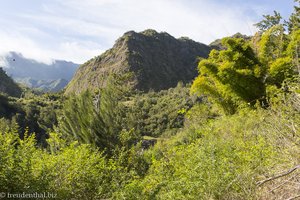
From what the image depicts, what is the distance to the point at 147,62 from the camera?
3398 inches

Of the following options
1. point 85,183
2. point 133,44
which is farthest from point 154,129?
point 133,44

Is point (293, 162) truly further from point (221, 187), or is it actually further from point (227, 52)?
point (227, 52)

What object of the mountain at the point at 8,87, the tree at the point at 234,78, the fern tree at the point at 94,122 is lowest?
the mountain at the point at 8,87

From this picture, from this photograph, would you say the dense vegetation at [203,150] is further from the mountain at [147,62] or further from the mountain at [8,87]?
the mountain at [8,87]

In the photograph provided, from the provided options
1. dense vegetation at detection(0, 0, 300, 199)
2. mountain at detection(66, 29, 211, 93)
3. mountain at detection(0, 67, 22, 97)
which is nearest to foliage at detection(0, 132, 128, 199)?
dense vegetation at detection(0, 0, 300, 199)

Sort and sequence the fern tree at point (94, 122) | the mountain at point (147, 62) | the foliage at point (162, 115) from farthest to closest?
Result: the mountain at point (147, 62) < the foliage at point (162, 115) < the fern tree at point (94, 122)

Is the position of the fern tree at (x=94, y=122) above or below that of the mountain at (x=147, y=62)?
below

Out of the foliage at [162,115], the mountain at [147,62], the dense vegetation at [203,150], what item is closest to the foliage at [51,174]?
the dense vegetation at [203,150]

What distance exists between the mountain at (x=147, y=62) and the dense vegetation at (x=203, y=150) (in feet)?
201

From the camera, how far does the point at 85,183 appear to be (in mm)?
4473

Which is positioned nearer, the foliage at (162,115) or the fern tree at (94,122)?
the fern tree at (94,122)

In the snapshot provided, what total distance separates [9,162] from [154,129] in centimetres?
3838

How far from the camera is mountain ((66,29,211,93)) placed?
259 ft

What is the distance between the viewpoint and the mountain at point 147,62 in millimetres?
78938
